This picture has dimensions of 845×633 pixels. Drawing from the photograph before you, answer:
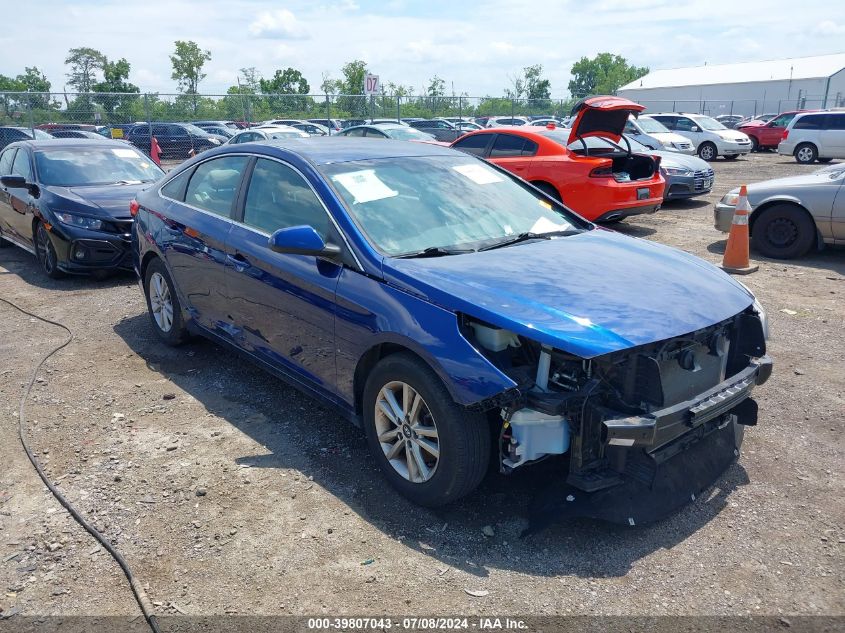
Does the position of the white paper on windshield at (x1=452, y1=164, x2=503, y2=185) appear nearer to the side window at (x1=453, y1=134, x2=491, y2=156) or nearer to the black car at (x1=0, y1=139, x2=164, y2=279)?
the black car at (x1=0, y1=139, x2=164, y2=279)

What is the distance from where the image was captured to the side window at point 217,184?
4688mm

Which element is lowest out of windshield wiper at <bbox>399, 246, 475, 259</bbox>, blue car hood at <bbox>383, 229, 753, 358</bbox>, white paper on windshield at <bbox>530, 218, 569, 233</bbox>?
blue car hood at <bbox>383, 229, 753, 358</bbox>

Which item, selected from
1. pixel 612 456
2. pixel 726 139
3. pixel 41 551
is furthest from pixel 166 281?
pixel 726 139

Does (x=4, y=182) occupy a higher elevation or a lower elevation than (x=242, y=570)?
higher

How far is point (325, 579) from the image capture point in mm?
2926

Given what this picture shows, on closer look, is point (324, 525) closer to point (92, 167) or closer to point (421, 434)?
point (421, 434)

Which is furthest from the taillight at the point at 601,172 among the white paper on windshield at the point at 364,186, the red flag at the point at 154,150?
the red flag at the point at 154,150

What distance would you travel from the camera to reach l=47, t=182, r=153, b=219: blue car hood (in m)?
7.79

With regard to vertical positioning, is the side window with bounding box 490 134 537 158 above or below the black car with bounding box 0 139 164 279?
above

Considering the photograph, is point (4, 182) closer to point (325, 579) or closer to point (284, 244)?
point (284, 244)

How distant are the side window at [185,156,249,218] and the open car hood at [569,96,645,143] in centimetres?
568

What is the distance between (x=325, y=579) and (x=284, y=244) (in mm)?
1678

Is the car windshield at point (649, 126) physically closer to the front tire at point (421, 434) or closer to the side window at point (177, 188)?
the side window at point (177, 188)

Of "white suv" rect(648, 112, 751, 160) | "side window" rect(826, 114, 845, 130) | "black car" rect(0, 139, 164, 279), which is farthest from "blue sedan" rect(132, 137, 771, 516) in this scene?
"side window" rect(826, 114, 845, 130)
